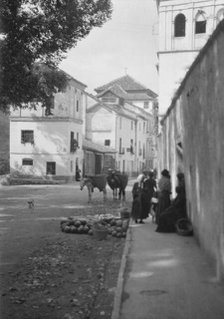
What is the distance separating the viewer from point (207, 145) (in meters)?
7.95

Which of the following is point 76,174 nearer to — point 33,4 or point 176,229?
point 176,229

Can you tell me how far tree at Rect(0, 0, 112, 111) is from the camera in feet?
26.0

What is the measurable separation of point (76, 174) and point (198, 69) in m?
35.3

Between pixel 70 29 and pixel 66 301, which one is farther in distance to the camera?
pixel 70 29

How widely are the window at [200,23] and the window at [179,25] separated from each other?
1.04 metres

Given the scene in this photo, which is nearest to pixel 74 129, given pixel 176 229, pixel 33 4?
pixel 176 229

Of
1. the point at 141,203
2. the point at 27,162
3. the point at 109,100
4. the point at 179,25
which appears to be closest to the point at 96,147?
the point at 27,162

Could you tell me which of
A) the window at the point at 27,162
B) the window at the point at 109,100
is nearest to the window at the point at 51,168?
the window at the point at 27,162

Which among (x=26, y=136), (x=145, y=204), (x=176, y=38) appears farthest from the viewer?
(x=26, y=136)

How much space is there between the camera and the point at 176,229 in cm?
1138

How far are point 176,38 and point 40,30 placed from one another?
1188 inches

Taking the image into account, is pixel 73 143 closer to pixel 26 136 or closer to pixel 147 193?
pixel 26 136

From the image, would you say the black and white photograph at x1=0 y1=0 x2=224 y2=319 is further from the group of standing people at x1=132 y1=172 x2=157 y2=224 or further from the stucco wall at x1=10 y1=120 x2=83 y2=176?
the stucco wall at x1=10 y1=120 x2=83 y2=176

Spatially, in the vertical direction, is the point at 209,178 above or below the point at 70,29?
below
